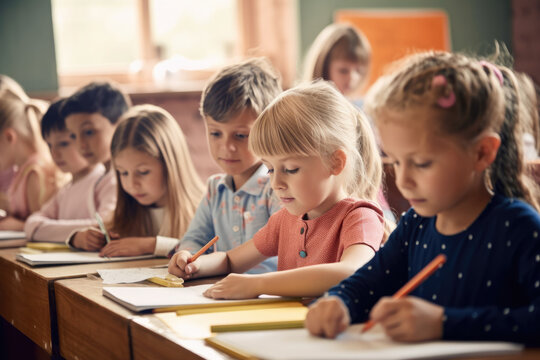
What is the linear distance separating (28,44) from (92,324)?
9.56ft

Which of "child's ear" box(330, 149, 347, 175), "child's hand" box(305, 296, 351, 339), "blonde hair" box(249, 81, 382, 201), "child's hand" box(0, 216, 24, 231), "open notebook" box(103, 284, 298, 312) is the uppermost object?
"blonde hair" box(249, 81, 382, 201)

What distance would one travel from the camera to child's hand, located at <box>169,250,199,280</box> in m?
1.36

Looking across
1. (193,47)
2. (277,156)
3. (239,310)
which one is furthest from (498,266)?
(193,47)

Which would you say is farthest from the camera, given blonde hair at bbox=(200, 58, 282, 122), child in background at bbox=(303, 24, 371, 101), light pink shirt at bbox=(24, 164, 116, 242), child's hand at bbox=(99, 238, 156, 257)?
child in background at bbox=(303, 24, 371, 101)

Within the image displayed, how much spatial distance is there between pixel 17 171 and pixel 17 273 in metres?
1.20

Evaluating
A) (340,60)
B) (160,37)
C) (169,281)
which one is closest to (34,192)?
(340,60)

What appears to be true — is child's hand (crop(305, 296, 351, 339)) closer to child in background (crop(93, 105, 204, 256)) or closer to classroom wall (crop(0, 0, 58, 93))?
child in background (crop(93, 105, 204, 256))

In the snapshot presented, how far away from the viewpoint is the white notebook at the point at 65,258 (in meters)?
1.65

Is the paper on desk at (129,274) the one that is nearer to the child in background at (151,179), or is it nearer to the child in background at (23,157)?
the child in background at (151,179)

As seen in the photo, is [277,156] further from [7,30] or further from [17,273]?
[7,30]

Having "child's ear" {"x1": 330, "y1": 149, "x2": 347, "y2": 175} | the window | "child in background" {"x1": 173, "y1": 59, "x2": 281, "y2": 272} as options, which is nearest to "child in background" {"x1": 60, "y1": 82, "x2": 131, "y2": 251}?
"child in background" {"x1": 173, "y1": 59, "x2": 281, "y2": 272}

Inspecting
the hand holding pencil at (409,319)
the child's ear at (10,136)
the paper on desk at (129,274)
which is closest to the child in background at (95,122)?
the child's ear at (10,136)

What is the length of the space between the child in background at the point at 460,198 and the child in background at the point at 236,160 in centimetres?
68

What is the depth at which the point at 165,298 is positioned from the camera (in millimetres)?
1126
